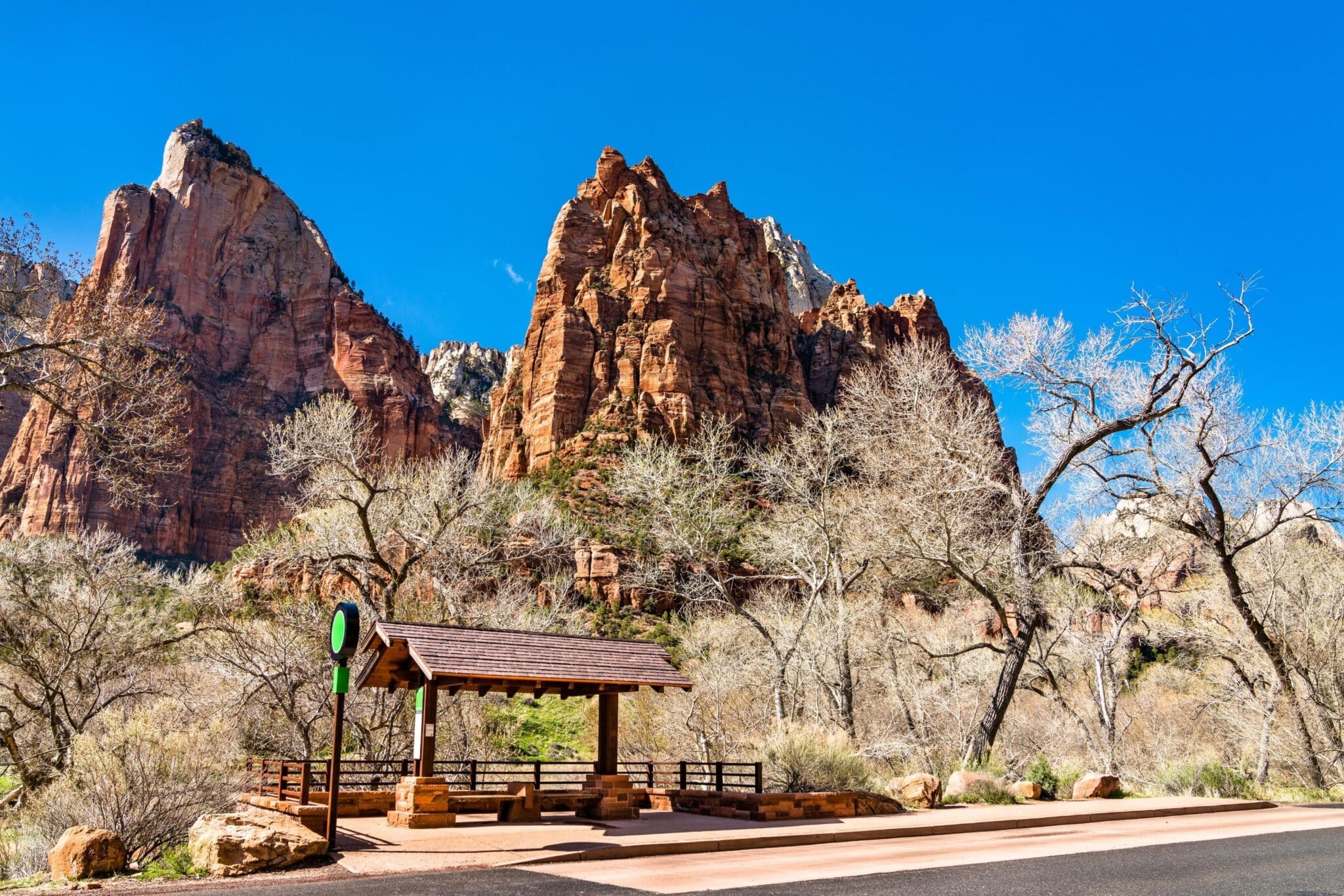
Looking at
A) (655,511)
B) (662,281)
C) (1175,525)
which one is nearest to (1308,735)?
(1175,525)

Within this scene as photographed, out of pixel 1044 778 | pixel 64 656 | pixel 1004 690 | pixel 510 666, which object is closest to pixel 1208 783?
pixel 1044 778

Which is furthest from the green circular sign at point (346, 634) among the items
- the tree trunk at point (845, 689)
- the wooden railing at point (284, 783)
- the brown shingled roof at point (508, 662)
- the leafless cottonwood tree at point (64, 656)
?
the tree trunk at point (845, 689)

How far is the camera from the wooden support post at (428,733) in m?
14.5

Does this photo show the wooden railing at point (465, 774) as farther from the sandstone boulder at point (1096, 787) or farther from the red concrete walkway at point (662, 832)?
the sandstone boulder at point (1096, 787)

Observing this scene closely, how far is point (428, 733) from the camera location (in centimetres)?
1466

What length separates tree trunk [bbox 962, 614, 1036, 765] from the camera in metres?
18.8

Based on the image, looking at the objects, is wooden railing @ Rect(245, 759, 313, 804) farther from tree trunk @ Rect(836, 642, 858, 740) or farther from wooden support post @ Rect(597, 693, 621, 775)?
tree trunk @ Rect(836, 642, 858, 740)

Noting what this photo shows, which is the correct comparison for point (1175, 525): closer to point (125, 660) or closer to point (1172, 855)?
point (1172, 855)

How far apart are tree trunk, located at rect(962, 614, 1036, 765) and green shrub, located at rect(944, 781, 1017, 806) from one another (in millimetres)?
1901

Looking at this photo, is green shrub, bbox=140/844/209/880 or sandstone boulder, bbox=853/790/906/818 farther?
sandstone boulder, bbox=853/790/906/818

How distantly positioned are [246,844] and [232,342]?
128 meters

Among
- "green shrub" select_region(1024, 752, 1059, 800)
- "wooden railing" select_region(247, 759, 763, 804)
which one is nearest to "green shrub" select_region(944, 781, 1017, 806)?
"green shrub" select_region(1024, 752, 1059, 800)

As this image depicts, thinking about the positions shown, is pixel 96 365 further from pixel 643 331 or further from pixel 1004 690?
pixel 643 331

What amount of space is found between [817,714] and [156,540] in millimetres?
98835
